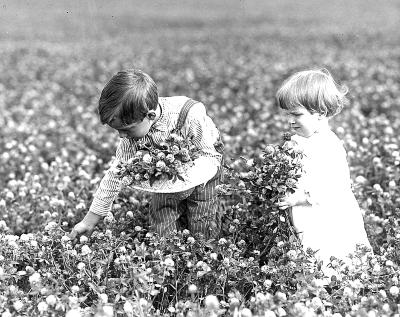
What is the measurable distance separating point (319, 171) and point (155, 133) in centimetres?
105

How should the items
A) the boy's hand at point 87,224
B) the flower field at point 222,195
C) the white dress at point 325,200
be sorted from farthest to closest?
the boy's hand at point 87,224 < the white dress at point 325,200 < the flower field at point 222,195

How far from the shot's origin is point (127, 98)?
13.0ft

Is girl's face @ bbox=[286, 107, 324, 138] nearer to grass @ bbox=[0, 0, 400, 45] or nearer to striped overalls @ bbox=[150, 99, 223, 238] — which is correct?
striped overalls @ bbox=[150, 99, 223, 238]

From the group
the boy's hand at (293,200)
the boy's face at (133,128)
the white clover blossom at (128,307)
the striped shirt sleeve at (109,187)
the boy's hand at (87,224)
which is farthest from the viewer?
the boy's hand at (87,224)

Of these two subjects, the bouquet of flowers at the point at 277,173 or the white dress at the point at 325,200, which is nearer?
the bouquet of flowers at the point at 277,173

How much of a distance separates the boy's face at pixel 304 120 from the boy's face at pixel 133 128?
88 centimetres

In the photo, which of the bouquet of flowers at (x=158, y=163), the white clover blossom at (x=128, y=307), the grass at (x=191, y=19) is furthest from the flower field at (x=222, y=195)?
the grass at (x=191, y=19)

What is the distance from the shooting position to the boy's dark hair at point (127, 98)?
3965mm

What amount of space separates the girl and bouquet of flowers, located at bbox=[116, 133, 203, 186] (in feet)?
2.36

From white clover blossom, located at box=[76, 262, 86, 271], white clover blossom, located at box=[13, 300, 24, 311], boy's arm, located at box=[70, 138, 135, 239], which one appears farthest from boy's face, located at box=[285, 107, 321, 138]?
white clover blossom, located at box=[13, 300, 24, 311]

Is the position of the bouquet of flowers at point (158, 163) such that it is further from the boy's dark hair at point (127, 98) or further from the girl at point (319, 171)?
the girl at point (319, 171)

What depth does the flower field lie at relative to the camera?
3779 millimetres

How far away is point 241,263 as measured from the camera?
159 inches

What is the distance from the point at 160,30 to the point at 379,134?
15.3 m
